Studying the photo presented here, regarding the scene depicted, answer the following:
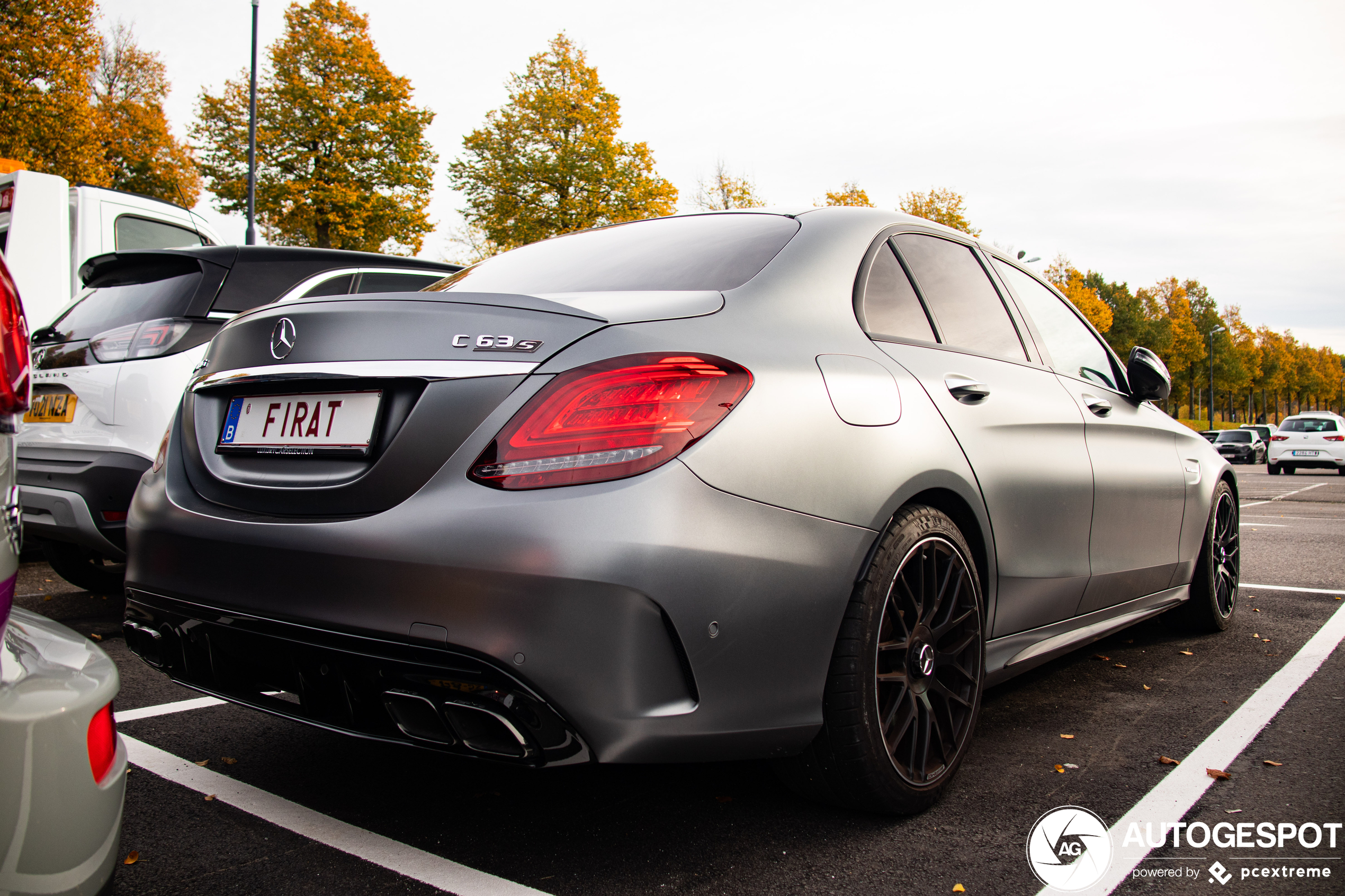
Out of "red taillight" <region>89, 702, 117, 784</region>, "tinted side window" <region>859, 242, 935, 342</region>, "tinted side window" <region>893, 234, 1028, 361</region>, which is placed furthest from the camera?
"tinted side window" <region>893, 234, 1028, 361</region>

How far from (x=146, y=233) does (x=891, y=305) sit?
8.80 m

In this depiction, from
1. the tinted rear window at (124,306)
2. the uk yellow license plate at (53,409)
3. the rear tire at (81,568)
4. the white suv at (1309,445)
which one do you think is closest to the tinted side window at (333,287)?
the tinted rear window at (124,306)

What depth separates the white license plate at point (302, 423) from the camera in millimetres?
1979

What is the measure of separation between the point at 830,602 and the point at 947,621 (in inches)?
22.0

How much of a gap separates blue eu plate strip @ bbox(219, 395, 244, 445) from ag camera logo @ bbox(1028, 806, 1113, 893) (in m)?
2.03

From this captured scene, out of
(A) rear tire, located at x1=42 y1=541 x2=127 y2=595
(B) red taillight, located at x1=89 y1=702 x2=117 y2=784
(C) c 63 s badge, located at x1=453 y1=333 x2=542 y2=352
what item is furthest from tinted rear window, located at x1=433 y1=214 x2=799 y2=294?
(A) rear tire, located at x1=42 y1=541 x2=127 y2=595

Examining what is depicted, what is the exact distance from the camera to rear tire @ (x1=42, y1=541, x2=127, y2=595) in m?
5.02

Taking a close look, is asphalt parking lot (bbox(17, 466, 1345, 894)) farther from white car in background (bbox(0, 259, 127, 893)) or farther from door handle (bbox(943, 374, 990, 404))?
door handle (bbox(943, 374, 990, 404))

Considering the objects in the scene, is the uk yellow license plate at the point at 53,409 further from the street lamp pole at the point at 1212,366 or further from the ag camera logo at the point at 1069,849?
the street lamp pole at the point at 1212,366

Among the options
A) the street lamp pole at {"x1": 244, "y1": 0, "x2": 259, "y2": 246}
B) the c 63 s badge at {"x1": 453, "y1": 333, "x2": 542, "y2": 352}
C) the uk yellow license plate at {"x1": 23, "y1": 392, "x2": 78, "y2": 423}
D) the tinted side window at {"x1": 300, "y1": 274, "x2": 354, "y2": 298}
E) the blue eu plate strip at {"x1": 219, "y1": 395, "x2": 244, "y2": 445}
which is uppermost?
the street lamp pole at {"x1": 244, "y1": 0, "x2": 259, "y2": 246}

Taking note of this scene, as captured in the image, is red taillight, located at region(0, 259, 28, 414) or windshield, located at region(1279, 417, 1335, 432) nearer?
red taillight, located at region(0, 259, 28, 414)

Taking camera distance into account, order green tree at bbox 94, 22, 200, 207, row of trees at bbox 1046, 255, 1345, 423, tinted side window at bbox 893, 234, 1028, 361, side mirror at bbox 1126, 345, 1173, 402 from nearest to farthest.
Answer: tinted side window at bbox 893, 234, 1028, 361, side mirror at bbox 1126, 345, 1173, 402, green tree at bbox 94, 22, 200, 207, row of trees at bbox 1046, 255, 1345, 423

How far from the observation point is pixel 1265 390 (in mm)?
81375

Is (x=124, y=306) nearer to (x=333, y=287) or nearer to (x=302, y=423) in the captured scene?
(x=333, y=287)
